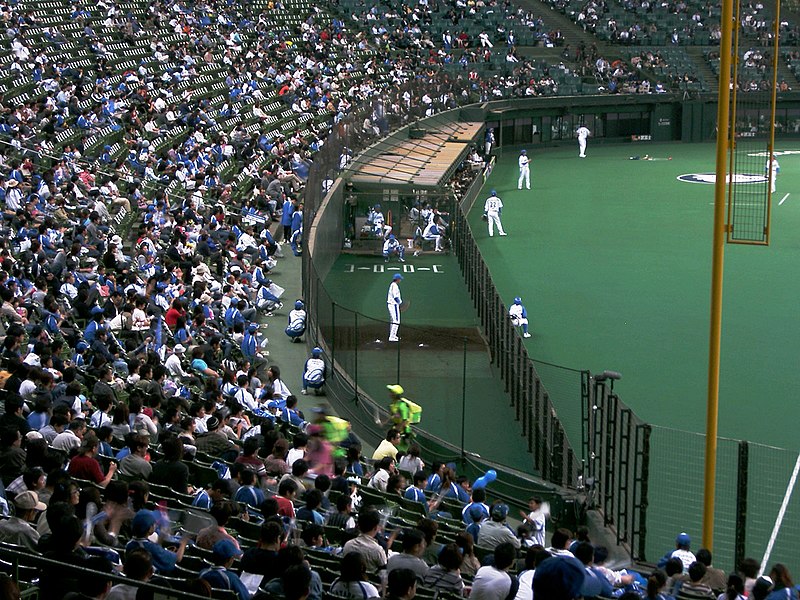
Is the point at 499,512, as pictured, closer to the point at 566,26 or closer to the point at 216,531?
the point at 216,531

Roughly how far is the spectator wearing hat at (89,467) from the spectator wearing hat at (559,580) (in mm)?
4492

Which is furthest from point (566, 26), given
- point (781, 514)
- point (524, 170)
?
point (781, 514)

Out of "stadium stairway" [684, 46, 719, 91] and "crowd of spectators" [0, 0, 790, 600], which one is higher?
"stadium stairway" [684, 46, 719, 91]

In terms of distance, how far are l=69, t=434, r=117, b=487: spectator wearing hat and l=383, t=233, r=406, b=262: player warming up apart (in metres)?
21.0

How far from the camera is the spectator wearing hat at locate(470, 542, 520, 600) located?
797 cm

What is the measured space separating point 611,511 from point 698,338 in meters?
9.91

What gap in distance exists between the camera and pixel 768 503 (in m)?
14.4

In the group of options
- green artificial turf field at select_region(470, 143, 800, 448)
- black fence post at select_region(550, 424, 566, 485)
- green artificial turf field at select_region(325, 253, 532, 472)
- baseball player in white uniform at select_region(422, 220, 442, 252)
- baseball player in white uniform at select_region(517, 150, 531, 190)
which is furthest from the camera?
baseball player in white uniform at select_region(517, 150, 531, 190)

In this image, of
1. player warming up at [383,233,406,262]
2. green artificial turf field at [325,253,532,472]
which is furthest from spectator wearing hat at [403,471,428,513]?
player warming up at [383,233,406,262]

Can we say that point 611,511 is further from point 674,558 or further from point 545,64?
point 545,64

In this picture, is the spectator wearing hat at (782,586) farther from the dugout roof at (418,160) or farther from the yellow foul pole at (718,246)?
the dugout roof at (418,160)

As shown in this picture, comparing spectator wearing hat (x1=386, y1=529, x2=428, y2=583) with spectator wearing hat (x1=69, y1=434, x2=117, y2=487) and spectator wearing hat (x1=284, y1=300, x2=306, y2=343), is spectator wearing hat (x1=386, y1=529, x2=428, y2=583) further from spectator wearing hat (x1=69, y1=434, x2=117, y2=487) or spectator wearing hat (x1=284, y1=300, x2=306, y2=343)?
spectator wearing hat (x1=284, y1=300, x2=306, y2=343)

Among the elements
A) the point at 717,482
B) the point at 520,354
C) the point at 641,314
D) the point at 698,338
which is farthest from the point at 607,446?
the point at 641,314

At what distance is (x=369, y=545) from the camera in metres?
8.86
